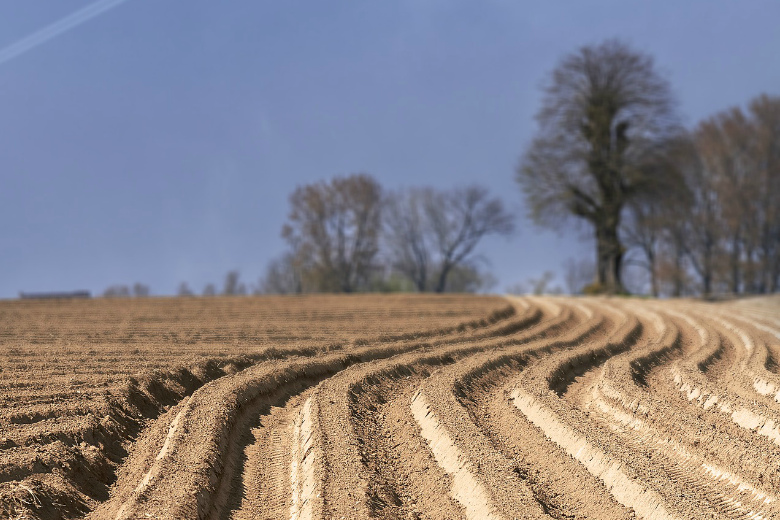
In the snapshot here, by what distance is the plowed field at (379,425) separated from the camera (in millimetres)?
5848

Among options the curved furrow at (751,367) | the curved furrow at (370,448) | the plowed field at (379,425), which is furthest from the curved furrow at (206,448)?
the curved furrow at (751,367)

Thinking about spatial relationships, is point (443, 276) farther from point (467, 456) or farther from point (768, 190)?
point (467, 456)

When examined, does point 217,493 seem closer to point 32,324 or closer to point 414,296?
point 32,324

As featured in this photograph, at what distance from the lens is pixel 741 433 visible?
7562 mm

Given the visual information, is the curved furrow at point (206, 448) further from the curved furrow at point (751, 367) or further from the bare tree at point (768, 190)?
the bare tree at point (768, 190)

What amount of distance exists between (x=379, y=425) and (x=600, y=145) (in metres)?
27.1

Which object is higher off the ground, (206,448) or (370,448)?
(206,448)

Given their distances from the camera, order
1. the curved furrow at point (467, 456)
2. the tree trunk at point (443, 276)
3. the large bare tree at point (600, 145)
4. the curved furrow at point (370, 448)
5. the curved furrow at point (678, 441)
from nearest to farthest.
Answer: the curved furrow at point (467, 456) < the curved furrow at point (370, 448) < the curved furrow at point (678, 441) < the large bare tree at point (600, 145) < the tree trunk at point (443, 276)

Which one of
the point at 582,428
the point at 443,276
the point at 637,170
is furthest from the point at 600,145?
the point at 582,428

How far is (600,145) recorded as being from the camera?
3247cm

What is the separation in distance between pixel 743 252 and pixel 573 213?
10.9m

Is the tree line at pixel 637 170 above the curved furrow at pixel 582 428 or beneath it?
above

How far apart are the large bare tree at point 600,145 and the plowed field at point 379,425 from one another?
731 inches

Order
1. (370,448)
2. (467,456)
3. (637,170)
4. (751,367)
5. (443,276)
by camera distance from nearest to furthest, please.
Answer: (467,456) → (370,448) → (751,367) → (637,170) → (443,276)
